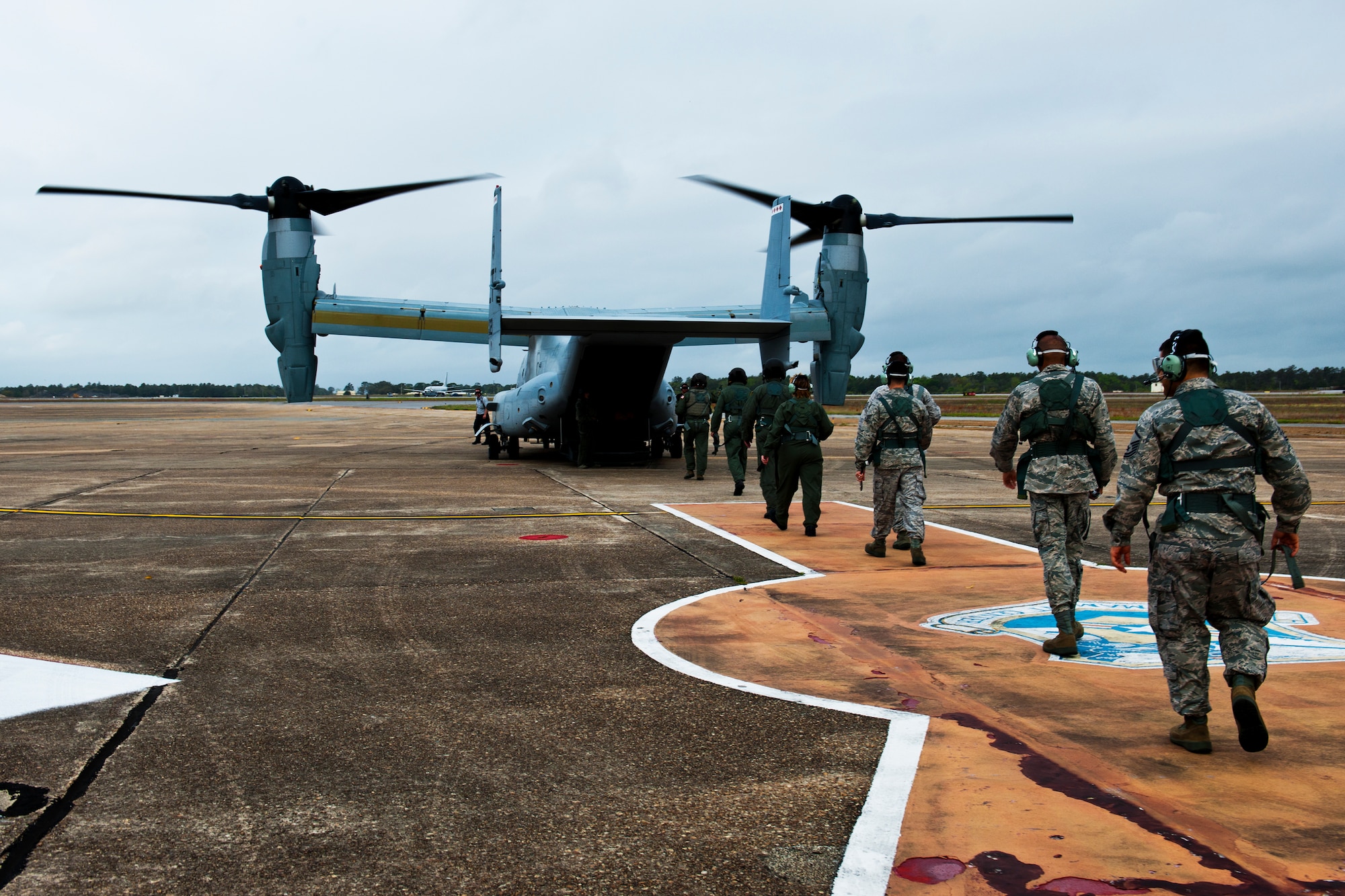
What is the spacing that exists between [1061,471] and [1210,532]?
1.89 m

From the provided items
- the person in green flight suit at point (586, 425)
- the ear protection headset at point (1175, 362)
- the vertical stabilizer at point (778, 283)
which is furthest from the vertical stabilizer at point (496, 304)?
the ear protection headset at point (1175, 362)

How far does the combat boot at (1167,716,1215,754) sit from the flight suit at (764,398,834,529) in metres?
6.12

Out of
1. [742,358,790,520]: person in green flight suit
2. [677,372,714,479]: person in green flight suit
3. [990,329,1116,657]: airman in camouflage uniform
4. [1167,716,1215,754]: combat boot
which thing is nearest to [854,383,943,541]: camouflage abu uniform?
[742,358,790,520]: person in green flight suit

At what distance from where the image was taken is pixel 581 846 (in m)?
3.21

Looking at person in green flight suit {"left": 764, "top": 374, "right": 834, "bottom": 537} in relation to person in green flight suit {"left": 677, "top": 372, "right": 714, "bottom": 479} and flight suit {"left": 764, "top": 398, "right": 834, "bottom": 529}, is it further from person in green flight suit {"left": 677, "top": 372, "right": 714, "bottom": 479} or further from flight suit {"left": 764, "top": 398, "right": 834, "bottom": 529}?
person in green flight suit {"left": 677, "top": 372, "right": 714, "bottom": 479}

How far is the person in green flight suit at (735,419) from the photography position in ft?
48.1

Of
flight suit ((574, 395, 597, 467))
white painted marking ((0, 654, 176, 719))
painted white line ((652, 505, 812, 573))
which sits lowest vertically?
white painted marking ((0, 654, 176, 719))

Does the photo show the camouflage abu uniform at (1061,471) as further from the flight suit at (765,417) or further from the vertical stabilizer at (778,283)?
the vertical stabilizer at (778,283)

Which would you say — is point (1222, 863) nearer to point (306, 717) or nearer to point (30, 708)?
point (306, 717)

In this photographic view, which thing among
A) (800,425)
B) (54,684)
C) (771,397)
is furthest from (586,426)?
(54,684)

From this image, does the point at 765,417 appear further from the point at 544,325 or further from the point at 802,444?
the point at 544,325

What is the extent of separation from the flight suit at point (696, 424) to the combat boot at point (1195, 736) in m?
12.2

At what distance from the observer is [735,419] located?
1539 cm

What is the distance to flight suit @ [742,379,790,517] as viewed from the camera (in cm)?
1128
